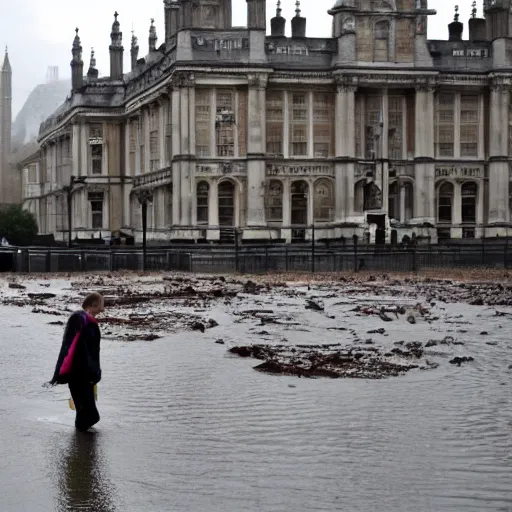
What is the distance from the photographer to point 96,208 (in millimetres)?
78562

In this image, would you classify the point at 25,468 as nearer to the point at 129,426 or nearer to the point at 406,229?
the point at 129,426

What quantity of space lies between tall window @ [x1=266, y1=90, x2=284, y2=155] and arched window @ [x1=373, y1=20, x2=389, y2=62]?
614 cm

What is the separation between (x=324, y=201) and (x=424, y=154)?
6489 mm

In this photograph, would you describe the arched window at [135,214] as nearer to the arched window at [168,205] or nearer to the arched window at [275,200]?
the arched window at [168,205]

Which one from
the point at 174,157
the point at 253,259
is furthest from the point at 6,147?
the point at 253,259

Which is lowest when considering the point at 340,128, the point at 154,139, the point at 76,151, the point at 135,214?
the point at 135,214

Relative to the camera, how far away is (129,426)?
10641 millimetres

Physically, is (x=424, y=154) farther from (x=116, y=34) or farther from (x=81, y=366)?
(x=81, y=366)

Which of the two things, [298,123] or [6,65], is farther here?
[6,65]

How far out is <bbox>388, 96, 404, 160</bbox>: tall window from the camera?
61.1 m

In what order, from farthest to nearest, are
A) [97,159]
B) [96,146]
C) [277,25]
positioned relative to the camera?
1. [96,146]
2. [97,159]
3. [277,25]

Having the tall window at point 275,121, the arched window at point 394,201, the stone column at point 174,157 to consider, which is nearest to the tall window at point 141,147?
the stone column at point 174,157

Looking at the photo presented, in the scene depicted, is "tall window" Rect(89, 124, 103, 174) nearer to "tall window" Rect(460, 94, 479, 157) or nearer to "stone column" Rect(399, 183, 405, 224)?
"stone column" Rect(399, 183, 405, 224)

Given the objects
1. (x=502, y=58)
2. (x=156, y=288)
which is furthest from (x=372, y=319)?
(x=502, y=58)
